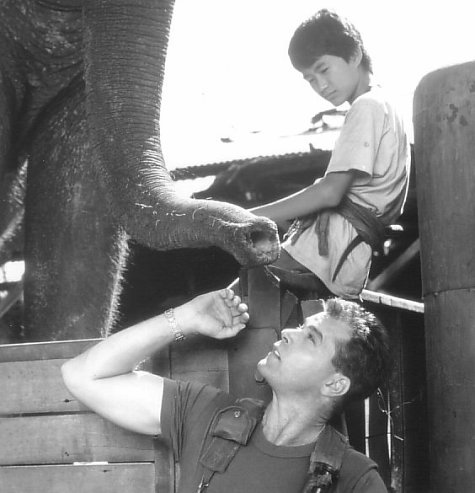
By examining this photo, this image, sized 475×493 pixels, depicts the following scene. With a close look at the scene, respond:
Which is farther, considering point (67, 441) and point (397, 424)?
point (397, 424)

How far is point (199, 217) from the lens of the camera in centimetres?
269

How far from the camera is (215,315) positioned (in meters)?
2.79

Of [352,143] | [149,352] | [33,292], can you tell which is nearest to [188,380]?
[149,352]

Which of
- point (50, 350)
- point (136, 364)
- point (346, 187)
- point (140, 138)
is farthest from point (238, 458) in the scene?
point (140, 138)

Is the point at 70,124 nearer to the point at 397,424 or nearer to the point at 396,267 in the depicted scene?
the point at 397,424

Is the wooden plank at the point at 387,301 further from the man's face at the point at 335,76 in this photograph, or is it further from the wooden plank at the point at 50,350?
the wooden plank at the point at 50,350

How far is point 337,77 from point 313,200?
470mm

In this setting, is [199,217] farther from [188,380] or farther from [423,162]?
[423,162]

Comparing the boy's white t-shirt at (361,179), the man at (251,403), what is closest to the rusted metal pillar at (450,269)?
the boy's white t-shirt at (361,179)

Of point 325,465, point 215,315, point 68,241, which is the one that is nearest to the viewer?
point 325,465

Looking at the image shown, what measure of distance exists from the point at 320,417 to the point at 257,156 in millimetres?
3128

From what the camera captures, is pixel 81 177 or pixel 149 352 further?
pixel 81 177

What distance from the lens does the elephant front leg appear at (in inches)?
149

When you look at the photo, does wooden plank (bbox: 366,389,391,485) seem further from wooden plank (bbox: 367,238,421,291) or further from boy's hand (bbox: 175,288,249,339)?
wooden plank (bbox: 367,238,421,291)
